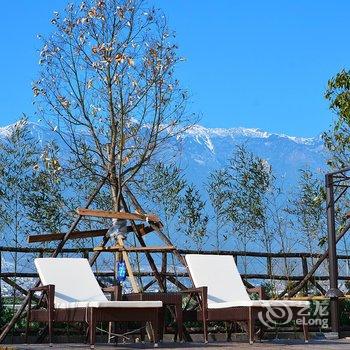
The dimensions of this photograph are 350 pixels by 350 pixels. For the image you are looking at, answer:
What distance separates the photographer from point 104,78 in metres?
9.83

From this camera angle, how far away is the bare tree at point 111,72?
32.0 ft

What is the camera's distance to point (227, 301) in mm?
8531

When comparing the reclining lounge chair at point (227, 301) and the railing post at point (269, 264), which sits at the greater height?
the railing post at point (269, 264)

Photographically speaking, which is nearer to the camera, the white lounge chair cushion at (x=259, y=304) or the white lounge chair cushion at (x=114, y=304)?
the white lounge chair cushion at (x=114, y=304)

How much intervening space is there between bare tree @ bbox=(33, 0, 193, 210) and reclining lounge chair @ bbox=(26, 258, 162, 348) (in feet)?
6.00

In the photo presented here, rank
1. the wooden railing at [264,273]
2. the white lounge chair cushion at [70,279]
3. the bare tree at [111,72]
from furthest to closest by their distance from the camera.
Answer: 1. the wooden railing at [264,273]
2. the bare tree at [111,72]
3. the white lounge chair cushion at [70,279]

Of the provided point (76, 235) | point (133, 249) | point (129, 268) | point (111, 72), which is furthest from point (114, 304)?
point (111, 72)

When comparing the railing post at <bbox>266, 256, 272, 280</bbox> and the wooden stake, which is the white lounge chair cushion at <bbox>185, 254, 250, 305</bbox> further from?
Answer: the railing post at <bbox>266, 256, 272, 280</bbox>

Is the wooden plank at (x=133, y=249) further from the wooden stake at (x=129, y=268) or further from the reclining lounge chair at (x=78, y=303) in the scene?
the reclining lounge chair at (x=78, y=303)

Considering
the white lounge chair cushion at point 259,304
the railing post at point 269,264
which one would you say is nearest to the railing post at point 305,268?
the railing post at point 269,264

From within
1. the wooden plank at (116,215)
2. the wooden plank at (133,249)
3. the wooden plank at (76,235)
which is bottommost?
the wooden plank at (133,249)

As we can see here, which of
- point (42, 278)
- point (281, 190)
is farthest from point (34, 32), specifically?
point (281, 190)

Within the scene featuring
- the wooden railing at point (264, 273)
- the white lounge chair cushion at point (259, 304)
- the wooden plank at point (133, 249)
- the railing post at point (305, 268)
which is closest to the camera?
the white lounge chair cushion at point (259, 304)

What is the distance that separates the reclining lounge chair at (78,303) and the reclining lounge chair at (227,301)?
0.54m
